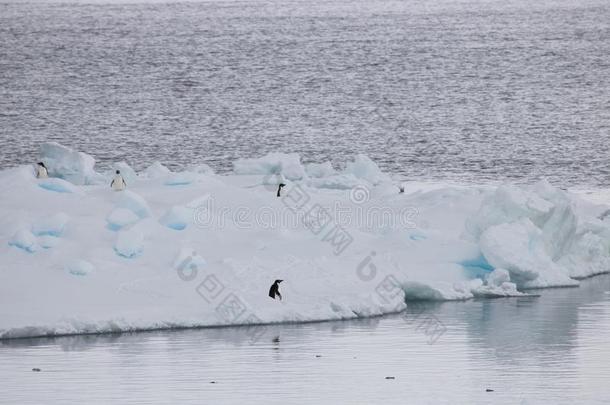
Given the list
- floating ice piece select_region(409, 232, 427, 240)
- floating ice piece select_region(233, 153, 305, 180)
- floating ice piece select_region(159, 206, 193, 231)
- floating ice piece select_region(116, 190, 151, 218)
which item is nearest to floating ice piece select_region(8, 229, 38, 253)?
floating ice piece select_region(116, 190, 151, 218)

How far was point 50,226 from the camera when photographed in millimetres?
30531

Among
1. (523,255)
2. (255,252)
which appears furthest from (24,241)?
(523,255)

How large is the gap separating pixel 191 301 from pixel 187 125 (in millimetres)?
39037

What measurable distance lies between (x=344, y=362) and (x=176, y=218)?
719cm

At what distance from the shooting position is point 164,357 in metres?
26.2

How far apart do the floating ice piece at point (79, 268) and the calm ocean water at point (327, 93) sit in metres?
24.1

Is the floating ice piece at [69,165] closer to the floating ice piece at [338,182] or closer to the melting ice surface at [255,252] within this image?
the melting ice surface at [255,252]

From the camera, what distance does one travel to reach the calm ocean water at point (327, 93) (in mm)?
58969

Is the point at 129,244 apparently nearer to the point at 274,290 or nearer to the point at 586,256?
the point at 274,290

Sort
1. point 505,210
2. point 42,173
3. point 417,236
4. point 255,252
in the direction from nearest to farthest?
point 255,252 → point 505,210 → point 417,236 → point 42,173

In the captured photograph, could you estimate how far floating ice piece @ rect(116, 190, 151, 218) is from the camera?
31688 mm

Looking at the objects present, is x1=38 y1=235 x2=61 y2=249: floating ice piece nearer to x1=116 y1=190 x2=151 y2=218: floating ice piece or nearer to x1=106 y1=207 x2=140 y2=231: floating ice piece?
x1=106 y1=207 x2=140 y2=231: floating ice piece

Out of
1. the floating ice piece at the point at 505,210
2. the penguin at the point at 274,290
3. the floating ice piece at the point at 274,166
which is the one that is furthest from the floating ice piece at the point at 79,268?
the floating ice piece at the point at 274,166

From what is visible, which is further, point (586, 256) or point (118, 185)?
point (586, 256)
